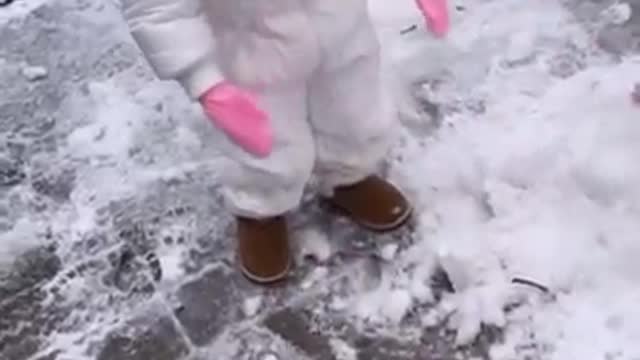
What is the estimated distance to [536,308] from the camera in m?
1.53

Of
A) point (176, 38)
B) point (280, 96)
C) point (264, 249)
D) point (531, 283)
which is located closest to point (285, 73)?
point (280, 96)

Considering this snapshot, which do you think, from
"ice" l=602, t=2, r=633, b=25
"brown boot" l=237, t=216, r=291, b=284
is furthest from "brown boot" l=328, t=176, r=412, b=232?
"ice" l=602, t=2, r=633, b=25

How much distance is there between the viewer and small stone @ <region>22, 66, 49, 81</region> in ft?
6.50

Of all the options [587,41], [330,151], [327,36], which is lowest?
[587,41]

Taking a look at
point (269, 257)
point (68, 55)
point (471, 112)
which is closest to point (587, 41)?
point (471, 112)

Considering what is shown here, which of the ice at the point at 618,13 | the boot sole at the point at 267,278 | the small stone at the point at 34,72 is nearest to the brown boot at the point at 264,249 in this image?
Answer: the boot sole at the point at 267,278

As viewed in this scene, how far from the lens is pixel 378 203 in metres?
1.65

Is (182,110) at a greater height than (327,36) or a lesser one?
lesser

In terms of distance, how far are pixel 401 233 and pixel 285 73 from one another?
1.13 ft

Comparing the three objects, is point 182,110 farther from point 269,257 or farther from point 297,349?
point 297,349

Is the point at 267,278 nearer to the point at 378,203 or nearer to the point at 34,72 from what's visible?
the point at 378,203

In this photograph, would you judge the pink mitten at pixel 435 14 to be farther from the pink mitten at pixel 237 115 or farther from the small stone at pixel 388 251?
the small stone at pixel 388 251

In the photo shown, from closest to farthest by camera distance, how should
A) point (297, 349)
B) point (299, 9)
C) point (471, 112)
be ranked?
point (299, 9)
point (297, 349)
point (471, 112)

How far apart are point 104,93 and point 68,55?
5.4 inches
